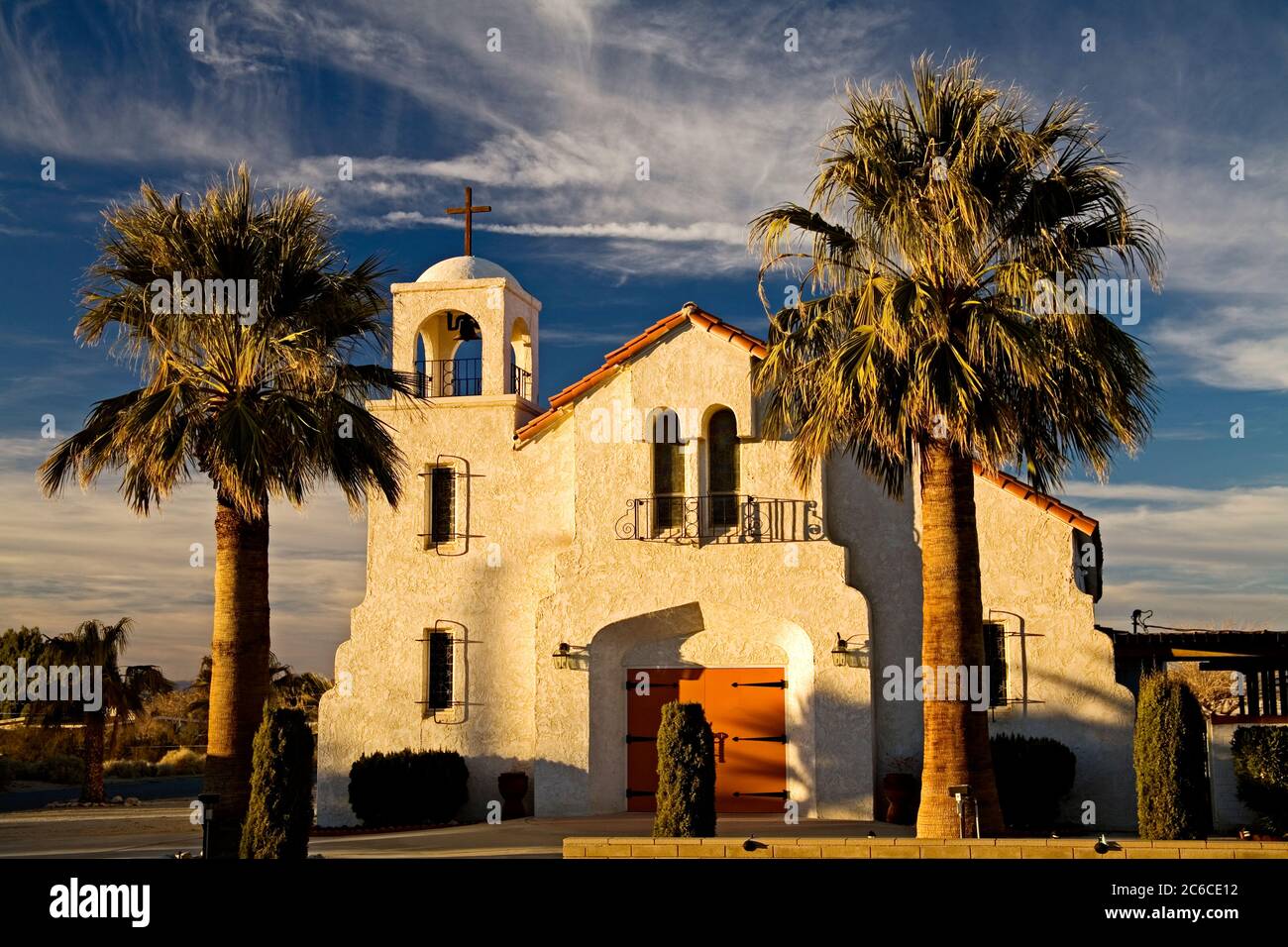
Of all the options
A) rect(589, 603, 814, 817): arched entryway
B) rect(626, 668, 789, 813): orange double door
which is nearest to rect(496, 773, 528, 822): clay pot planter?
rect(589, 603, 814, 817): arched entryway

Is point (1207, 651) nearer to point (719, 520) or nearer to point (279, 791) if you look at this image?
point (719, 520)

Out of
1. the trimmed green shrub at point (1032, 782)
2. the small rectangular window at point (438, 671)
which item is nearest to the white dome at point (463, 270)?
the small rectangular window at point (438, 671)

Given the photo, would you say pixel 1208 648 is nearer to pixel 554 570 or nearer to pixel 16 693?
pixel 554 570

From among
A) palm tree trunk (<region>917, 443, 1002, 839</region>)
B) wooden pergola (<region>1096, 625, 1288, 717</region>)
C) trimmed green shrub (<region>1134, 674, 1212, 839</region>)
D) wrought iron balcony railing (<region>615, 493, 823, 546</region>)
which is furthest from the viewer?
wrought iron balcony railing (<region>615, 493, 823, 546</region>)

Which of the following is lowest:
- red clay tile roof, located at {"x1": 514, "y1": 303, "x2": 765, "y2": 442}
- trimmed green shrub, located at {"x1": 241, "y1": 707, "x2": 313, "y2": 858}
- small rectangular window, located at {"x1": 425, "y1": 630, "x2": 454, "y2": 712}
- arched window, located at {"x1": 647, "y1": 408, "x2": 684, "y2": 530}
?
trimmed green shrub, located at {"x1": 241, "y1": 707, "x2": 313, "y2": 858}

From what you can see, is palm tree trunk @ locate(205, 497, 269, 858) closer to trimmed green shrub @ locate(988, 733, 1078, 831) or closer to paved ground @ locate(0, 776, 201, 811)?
trimmed green shrub @ locate(988, 733, 1078, 831)

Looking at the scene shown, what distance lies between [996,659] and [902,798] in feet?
10.7

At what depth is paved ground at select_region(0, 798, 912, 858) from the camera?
68.6ft

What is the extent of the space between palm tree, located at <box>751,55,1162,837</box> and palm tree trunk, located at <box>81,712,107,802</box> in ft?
80.2

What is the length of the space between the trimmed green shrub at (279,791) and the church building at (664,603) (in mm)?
8191

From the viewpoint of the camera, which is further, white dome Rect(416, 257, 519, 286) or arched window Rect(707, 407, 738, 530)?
white dome Rect(416, 257, 519, 286)

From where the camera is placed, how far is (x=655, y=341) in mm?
26453

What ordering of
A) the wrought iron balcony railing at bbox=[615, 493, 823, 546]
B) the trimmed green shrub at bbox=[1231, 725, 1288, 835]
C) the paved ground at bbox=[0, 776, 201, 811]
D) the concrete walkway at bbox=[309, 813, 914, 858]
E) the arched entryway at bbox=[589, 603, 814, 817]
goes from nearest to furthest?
the concrete walkway at bbox=[309, 813, 914, 858] → the trimmed green shrub at bbox=[1231, 725, 1288, 835] → the arched entryway at bbox=[589, 603, 814, 817] → the wrought iron balcony railing at bbox=[615, 493, 823, 546] → the paved ground at bbox=[0, 776, 201, 811]
